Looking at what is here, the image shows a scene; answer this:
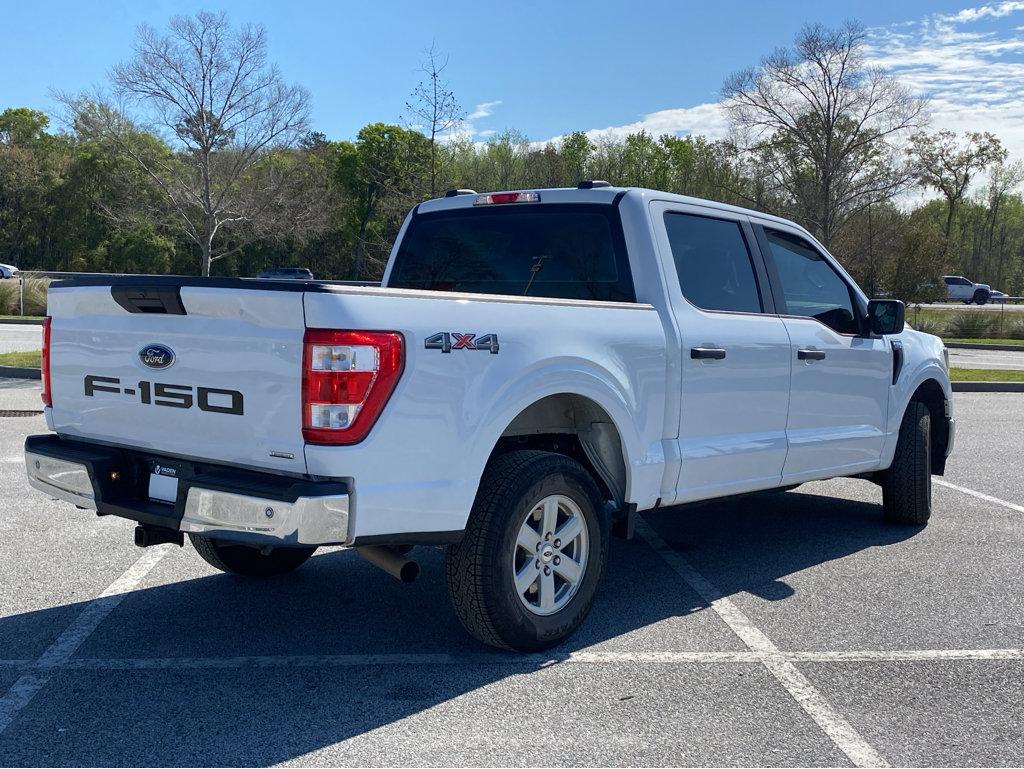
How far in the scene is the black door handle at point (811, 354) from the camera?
5497 mm

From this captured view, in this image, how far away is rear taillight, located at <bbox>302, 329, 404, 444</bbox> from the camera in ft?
11.3

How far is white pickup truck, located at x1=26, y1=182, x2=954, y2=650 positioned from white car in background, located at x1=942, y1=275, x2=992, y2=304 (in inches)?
2292

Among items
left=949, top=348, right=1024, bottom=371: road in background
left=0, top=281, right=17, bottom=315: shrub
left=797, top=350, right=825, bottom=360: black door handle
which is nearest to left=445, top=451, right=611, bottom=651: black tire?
left=797, top=350, right=825, bottom=360: black door handle

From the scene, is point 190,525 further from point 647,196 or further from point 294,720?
point 647,196

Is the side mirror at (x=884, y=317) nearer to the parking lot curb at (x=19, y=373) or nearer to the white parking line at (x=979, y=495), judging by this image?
the white parking line at (x=979, y=495)

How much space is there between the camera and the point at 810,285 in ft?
19.5

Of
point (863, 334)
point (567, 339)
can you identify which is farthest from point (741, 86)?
point (567, 339)

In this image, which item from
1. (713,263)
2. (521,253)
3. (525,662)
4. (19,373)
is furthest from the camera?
(19,373)

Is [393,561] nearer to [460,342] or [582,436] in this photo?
Answer: [460,342]

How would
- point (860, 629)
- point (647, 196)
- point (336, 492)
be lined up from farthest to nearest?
point (647, 196)
point (860, 629)
point (336, 492)

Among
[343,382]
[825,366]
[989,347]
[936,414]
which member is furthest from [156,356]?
[989,347]

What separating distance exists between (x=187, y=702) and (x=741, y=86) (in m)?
34.3

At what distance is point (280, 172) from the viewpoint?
35938 millimetres

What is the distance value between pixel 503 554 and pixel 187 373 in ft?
4.64
